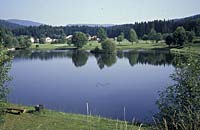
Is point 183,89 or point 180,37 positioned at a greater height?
point 180,37

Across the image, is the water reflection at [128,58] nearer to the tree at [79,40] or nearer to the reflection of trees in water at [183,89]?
the tree at [79,40]

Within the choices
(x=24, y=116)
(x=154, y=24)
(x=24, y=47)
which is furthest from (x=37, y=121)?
(x=154, y=24)

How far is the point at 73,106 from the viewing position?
37.3m

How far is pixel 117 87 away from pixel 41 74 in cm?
2206

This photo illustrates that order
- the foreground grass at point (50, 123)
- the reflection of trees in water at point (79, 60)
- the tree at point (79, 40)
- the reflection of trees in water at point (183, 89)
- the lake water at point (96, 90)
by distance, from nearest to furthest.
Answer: the reflection of trees in water at point (183, 89) < the foreground grass at point (50, 123) < the lake water at point (96, 90) < the reflection of trees in water at point (79, 60) < the tree at point (79, 40)

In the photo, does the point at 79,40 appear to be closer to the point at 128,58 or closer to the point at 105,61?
the point at 128,58

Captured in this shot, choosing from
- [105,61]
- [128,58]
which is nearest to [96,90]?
[105,61]

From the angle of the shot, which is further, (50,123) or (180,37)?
(180,37)

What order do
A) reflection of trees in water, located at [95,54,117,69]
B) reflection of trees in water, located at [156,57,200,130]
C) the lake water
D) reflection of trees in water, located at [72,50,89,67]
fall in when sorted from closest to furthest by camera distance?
reflection of trees in water, located at [156,57,200,130] → the lake water → reflection of trees in water, located at [95,54,117,69] → reflection of trees in water, located at [72,50,89,67]

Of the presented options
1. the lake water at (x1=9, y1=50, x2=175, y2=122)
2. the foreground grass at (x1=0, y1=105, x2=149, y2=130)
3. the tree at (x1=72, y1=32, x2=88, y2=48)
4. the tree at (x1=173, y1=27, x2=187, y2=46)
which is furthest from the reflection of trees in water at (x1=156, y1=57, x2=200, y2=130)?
the tree at (x1=72, y1=32, x2=88, y2=48)

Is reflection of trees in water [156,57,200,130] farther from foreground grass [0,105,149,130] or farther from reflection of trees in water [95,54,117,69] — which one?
reflection of trees in water [95,54,117,69]

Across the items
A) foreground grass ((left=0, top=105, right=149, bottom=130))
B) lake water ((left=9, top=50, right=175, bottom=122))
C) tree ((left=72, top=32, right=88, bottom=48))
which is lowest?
lake water ((left=9, top=50, right=175, bottom=122))

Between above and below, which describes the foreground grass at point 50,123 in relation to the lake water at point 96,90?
above

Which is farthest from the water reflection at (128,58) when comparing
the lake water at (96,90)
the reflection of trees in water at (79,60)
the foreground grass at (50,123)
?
the foreground grass at (50,123)
